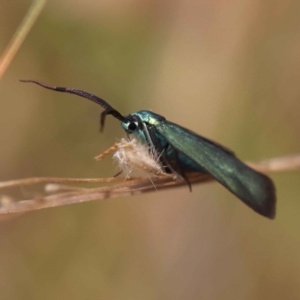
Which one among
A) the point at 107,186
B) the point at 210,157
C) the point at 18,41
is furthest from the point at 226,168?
the point at 18,41

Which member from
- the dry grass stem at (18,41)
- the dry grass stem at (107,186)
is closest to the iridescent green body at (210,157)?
the dry grass stem at (107,186)

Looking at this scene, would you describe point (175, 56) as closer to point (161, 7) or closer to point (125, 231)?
point (161, 7)

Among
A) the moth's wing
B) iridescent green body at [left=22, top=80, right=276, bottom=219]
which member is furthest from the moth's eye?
the moth's wing

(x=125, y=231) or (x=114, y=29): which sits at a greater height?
(x=114, y=29)

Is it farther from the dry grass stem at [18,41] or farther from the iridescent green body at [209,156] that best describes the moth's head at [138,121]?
the dry grass stem at [18,41]

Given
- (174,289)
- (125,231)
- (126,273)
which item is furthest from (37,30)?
(174,289)

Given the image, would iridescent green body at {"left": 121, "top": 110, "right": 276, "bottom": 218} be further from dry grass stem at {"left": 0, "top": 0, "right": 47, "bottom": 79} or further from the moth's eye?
dry grass stem at {"left": 0, "top": 0, "right": 47, "bottom": 79}
